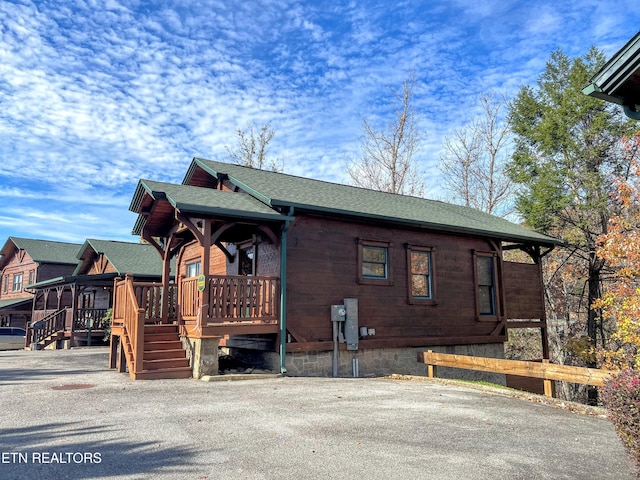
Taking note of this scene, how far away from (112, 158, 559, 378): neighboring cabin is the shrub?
7.72 metres

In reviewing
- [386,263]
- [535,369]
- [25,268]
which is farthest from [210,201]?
[25,268]

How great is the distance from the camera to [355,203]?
13.9 meters

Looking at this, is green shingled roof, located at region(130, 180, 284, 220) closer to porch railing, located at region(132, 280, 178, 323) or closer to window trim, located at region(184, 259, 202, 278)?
porch railing, located at region(132, 280, 178, 323)

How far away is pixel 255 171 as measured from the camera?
1516 cm

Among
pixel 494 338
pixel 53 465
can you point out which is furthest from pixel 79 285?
pixel 53 465

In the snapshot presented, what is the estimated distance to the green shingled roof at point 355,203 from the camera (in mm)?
12195

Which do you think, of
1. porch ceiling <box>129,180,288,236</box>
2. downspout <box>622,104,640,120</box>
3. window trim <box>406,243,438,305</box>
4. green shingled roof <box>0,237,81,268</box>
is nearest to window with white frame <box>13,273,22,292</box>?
green shingled roof <box>0,237,81,268</box>

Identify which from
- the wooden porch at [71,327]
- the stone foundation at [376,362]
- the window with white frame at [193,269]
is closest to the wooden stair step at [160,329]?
the stone foundation at [376,362]

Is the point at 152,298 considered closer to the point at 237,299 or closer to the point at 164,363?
the point at 164,363

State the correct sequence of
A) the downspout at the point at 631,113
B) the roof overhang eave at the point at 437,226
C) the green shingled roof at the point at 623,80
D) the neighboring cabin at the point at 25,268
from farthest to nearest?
1. the neighboring cabin at the point at 25,268
2. the roof overhang eave at the point at 437,226
3. the downspout at the point at 631,113
4. the green shingled roof at the point at 623,80

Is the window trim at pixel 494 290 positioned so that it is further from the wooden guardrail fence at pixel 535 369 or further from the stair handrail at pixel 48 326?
the stair handrail at pixel 48 326

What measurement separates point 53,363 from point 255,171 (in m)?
8.79

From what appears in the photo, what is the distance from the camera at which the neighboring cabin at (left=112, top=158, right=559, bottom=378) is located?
1096 centimetres

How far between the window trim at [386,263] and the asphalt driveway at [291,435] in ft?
12.9
